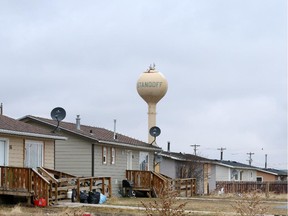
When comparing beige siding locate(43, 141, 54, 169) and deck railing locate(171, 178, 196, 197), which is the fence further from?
beige siding locate(43, 141, 54, 169)

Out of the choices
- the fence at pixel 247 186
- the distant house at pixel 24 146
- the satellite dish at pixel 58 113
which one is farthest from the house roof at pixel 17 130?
the fence at pixel 247 186

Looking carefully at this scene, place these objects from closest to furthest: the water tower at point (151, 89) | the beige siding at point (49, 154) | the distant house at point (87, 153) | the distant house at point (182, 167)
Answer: the beige siding at point (49, 154), the distant house at point (87, 153), the water tower at point (151, 89), the distant house at point (182, 167)

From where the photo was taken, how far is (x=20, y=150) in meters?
25.4

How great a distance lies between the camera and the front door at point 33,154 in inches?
1016

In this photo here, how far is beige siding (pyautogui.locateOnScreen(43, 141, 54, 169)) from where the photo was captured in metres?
27.2

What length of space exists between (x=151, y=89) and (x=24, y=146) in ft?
61.2

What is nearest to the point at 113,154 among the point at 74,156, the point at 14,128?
the point at 74,156

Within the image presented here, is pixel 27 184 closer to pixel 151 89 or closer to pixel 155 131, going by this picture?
pixel 155 131

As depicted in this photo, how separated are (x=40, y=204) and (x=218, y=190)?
2751 centimetres

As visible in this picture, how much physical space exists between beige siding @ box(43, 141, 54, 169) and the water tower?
15442 millimetres

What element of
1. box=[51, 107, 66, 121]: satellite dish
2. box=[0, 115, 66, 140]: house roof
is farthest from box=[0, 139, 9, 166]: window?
box=[51, 107, 66, 121]: satellite dish

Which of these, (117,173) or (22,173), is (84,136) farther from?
(22,173)

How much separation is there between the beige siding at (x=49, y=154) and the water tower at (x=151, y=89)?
1544cm

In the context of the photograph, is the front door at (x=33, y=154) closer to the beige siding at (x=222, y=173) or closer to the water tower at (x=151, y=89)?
the water tower at (x=151, y=89)
